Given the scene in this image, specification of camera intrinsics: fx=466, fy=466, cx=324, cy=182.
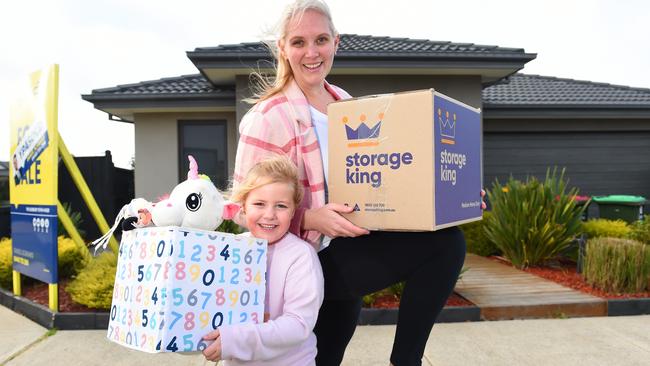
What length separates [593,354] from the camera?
3195mm

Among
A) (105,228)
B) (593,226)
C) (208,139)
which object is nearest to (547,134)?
(593,226)

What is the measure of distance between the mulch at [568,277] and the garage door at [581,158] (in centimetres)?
337

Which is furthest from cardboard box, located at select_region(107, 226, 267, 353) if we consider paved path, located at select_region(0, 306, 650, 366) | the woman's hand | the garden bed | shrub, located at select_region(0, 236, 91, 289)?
shrub, located at select_region(0, 236, 91, 289)

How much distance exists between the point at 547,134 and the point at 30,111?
29.7 ft

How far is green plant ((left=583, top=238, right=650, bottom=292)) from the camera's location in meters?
4.41

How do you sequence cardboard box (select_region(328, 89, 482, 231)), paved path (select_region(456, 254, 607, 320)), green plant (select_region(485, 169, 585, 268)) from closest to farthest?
cardboard box (select_region(328, 89, 482, 231)), paved path (select_region(456, 254, 607, 320)), green plant (select_region(485, 169, 585, 268))

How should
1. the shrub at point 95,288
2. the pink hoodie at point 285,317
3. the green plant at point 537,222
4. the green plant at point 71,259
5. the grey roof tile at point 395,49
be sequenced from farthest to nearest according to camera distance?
the grey roof tile at point 395,49, the green plant at point 537,222, the green plant at point 71,259, the shrub at point 95,288, the pink hoodie at point 285,317

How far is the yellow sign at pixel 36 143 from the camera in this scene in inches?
164

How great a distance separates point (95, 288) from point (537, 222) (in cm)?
487

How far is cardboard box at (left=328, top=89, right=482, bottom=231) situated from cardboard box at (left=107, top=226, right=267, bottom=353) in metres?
0.40

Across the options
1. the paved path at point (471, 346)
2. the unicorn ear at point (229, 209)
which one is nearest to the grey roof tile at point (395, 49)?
the paved path at point (471, 346)

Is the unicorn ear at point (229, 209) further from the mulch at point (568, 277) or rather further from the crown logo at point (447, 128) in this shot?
the mulch at point (568, 277)

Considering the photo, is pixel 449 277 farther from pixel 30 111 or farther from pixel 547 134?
pixel 547 134

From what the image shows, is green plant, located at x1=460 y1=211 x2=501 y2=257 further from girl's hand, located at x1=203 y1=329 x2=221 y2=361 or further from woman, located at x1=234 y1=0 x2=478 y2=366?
girl's hand, located at x1=203 y1=329 x2=221 y2=361
